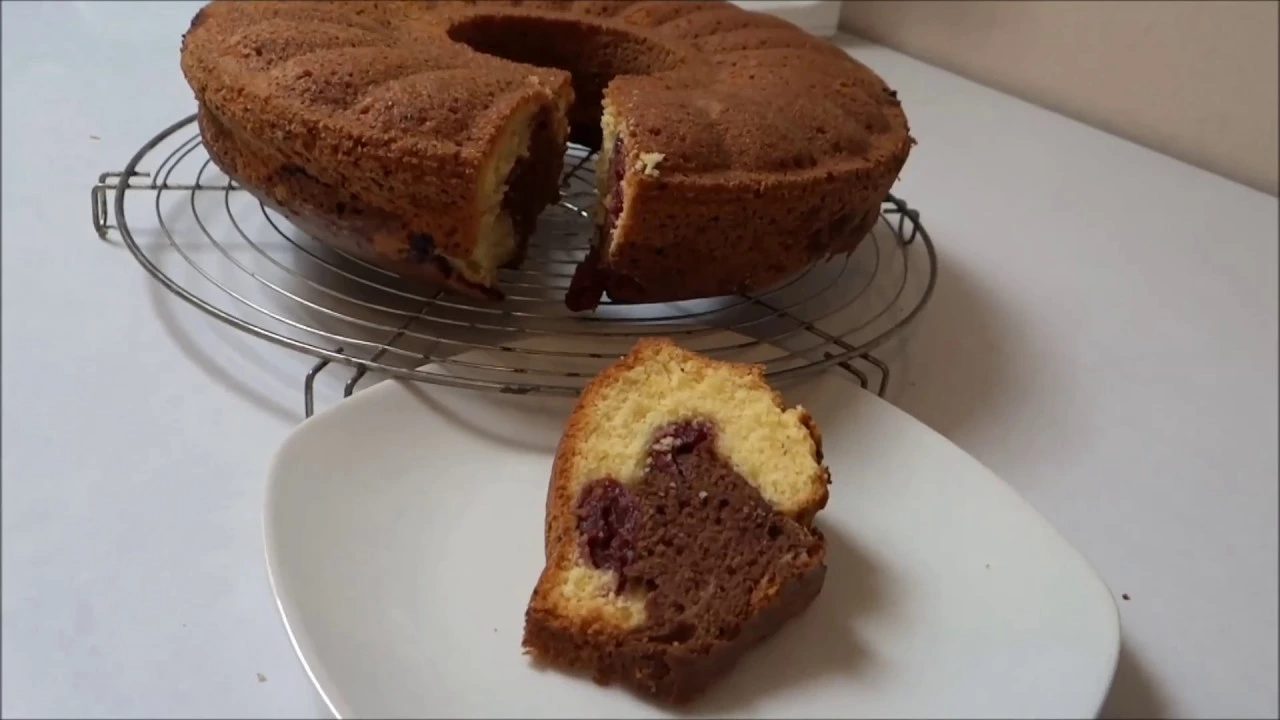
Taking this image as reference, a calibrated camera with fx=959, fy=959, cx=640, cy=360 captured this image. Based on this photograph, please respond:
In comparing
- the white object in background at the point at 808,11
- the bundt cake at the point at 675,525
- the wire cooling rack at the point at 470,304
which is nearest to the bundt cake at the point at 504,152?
the wire cooling rack at the point at 470,304

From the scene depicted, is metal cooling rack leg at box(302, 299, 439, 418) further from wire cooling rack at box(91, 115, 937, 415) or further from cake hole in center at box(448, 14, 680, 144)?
cake hole in center at box(448, 14, 680, 144)

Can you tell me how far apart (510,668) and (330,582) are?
0.17 metres

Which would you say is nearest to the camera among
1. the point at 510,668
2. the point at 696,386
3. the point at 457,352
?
the point at 510,668

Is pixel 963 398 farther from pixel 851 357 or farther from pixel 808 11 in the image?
pixel 808 11

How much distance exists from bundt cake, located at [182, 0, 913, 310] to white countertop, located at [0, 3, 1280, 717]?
0.72 feet

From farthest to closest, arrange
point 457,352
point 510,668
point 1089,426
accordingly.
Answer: point 1089,426, point 457,352, point 510,668

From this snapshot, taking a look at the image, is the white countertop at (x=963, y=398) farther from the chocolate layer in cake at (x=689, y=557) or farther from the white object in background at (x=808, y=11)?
the white object in background at (x=808, y=11)

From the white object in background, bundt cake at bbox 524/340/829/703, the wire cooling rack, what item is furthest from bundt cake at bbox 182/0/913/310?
the white object in background

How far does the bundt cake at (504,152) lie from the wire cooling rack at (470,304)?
58 millimetres

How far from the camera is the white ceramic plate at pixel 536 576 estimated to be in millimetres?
758

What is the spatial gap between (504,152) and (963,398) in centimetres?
64

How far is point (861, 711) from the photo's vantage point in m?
0.77

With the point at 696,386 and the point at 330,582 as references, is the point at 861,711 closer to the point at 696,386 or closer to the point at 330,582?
the point at 696,386

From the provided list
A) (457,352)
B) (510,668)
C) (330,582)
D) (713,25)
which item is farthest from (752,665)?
(713,25)
